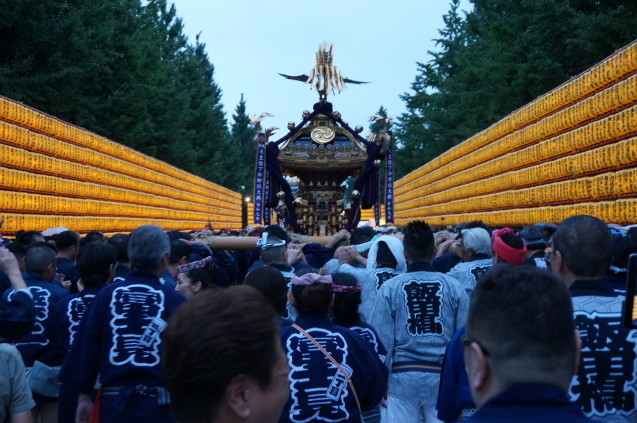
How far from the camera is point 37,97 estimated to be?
16.8 meters

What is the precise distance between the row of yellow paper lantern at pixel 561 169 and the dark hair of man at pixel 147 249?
8.64 meters

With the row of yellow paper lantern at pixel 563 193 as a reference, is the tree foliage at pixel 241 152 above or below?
above

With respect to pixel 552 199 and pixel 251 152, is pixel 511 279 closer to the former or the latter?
pixel 552 199

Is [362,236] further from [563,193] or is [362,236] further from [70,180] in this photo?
→ [70,180]

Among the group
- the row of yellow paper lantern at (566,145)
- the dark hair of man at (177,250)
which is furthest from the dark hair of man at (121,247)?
the row of yellow paper lantern at (566,145)

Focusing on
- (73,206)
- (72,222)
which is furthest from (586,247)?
(73,206)

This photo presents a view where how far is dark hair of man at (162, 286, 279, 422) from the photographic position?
1.59 meters

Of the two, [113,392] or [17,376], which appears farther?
[113,392]

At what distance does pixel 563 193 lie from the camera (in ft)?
43.6

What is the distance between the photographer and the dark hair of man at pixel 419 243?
4598mm

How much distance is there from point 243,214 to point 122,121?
31.0 m

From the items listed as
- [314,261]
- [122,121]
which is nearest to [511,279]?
[314,261]

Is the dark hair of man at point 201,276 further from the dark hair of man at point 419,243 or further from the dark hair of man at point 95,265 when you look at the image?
the dark hair of man at point 419,243

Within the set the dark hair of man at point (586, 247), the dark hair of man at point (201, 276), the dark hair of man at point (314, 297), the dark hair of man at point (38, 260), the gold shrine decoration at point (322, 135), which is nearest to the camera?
the dark hair of man at point (586, 247)
